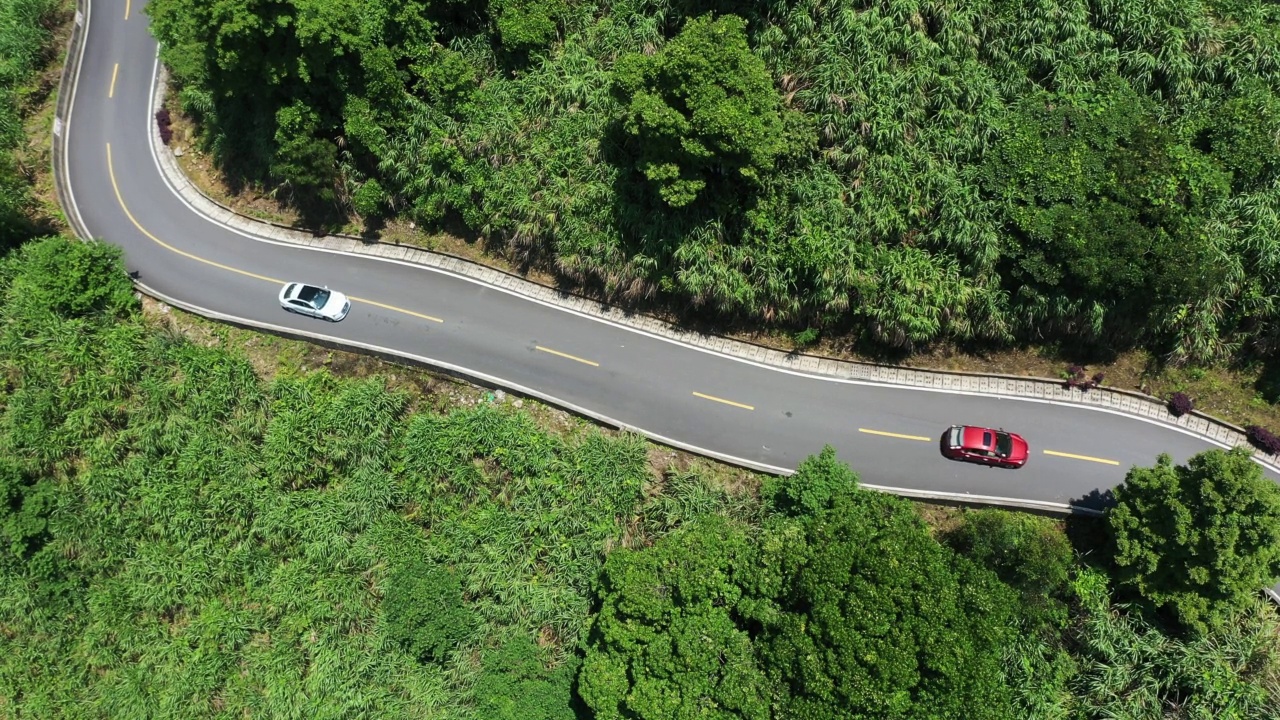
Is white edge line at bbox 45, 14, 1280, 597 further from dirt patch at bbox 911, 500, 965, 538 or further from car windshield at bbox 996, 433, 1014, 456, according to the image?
car windshield at bbox 996, 433, 1014, 456

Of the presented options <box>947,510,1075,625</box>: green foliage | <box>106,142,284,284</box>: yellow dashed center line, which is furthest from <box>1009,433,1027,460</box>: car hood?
<box>106,142,284,284</box>: yellow dashed center line

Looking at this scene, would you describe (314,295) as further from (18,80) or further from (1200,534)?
(1200,534)

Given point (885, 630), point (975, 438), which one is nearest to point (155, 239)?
point (885, 630)

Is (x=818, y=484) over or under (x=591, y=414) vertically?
over

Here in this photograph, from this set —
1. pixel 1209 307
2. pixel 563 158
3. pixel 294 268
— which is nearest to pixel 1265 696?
pixel 1209 307

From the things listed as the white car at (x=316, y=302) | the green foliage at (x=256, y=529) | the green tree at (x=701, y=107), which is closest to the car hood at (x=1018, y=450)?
the green tree at (x=701, y=107)

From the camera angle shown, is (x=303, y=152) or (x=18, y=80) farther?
(x=18, y=80)

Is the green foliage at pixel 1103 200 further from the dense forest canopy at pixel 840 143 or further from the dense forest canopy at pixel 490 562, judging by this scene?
the dense forest canopy at pixel 490 562

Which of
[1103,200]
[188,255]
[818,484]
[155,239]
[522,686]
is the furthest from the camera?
[155,239]
